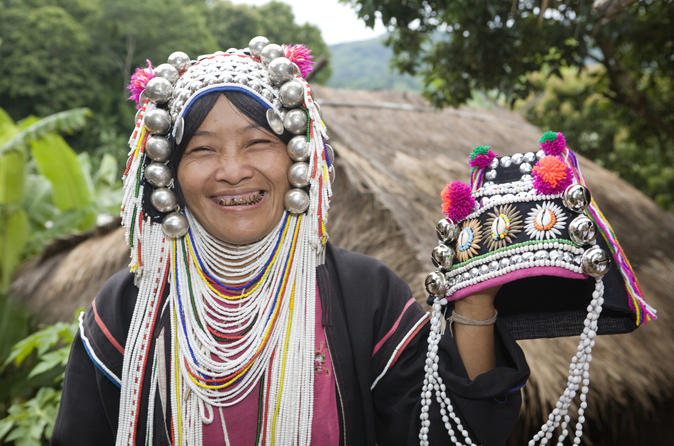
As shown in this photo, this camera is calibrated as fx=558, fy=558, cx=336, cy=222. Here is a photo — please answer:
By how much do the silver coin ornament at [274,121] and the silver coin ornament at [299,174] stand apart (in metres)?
0.11

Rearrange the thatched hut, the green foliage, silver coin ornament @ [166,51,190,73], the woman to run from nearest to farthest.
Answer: the woman, silver coin ornament @ [166,51,190,73], the green foliage, the thatched hut

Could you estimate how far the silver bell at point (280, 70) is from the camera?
1.62 m

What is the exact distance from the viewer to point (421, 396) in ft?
4.88

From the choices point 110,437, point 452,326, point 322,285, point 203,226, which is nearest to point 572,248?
point 452,326

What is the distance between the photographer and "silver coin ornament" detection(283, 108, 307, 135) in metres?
1.60

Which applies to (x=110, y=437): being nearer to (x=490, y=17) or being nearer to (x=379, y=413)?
(x=379, y=413)

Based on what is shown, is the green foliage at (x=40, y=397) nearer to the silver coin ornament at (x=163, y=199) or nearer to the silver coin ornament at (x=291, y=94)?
the silver coin ornament at (x=163, y=199)

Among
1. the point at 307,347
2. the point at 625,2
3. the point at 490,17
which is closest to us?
the point at 307,347

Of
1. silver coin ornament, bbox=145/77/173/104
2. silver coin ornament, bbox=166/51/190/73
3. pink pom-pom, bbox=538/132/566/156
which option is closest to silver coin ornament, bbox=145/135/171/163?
silver coin ornament, bbox=145/77/173/104

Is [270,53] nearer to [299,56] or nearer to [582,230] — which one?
[299,56]

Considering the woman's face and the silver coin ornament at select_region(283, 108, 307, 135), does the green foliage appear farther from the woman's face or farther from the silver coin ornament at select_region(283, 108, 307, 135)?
the silver coin ornament at select_region(283, 108, 307, 135)

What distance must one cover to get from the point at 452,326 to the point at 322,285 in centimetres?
42

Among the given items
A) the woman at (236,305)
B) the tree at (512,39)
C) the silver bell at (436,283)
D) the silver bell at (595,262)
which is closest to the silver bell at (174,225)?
the woman at (236,305)

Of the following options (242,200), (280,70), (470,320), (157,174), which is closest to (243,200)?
(242,200)
